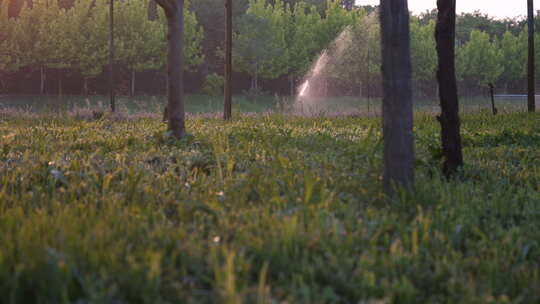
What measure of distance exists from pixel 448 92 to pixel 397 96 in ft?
5.19

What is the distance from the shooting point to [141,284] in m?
1.86

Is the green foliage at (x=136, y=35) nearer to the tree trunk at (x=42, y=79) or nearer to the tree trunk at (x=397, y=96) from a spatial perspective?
the tree trunk at (x=42, y=79)

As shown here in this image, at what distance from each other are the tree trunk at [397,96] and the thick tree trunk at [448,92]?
4.65 feet

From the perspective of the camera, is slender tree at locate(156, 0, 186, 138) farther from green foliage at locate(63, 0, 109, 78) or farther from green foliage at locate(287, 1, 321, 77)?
green foliage at locate(287, 1, 321, 77)

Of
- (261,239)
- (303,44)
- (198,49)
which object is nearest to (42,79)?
(198,49)

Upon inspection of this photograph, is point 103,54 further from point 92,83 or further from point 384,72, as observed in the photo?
point 384,72

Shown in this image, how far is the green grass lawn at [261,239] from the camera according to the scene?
1.89m

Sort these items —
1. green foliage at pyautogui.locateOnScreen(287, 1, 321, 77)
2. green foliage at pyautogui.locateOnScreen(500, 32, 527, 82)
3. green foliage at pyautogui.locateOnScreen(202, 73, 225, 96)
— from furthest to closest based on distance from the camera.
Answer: green foliage at pyautogui.locateOnScreen(500, 32, 527, 82)
green foliage at pyautogui.locateOnScreen(287, 1, 321, 77)
green foliage at pyautogui.locateOnScreen(202, 73, 225, 96)

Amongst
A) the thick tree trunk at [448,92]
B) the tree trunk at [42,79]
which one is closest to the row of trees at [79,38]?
the tree trunk at [42,79]

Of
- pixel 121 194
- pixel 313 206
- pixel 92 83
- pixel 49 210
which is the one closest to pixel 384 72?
pixel 313 206

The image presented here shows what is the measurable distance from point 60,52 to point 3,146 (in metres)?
37.4

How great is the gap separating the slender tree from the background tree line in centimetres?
2472

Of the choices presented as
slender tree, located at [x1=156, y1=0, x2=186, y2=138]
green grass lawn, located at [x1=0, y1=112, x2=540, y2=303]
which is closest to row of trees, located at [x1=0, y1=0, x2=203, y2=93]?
slender tree, located at [x1=156, y1=0, x2=186, y2=138]

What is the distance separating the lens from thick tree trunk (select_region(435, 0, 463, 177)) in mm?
4910
